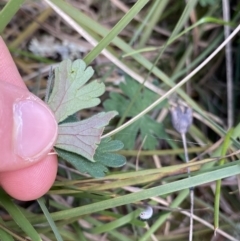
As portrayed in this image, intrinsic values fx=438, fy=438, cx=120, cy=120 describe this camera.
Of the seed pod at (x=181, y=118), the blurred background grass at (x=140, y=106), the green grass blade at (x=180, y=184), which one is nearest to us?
the green grass blade at (x=180, y=184)

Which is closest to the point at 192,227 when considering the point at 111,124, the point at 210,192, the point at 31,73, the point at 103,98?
the point at 210,192

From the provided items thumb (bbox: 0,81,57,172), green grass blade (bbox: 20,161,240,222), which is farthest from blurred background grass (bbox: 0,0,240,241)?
thumb (bbox: 0,81,57,172)

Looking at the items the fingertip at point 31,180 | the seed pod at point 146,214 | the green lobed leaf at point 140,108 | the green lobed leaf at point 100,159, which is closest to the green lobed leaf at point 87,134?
the green lobed leaf at point 100,159

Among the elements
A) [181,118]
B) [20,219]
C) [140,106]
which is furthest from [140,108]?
[20,219]

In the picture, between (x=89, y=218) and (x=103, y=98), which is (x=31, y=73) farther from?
(x=89, y=218)

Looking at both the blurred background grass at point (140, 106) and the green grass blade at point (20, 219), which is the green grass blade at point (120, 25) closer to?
the blurred background grass at point (140, 106)

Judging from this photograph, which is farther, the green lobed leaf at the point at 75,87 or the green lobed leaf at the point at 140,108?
the green lobed leaf at the point at 140,108

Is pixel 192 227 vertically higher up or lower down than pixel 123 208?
higher up
